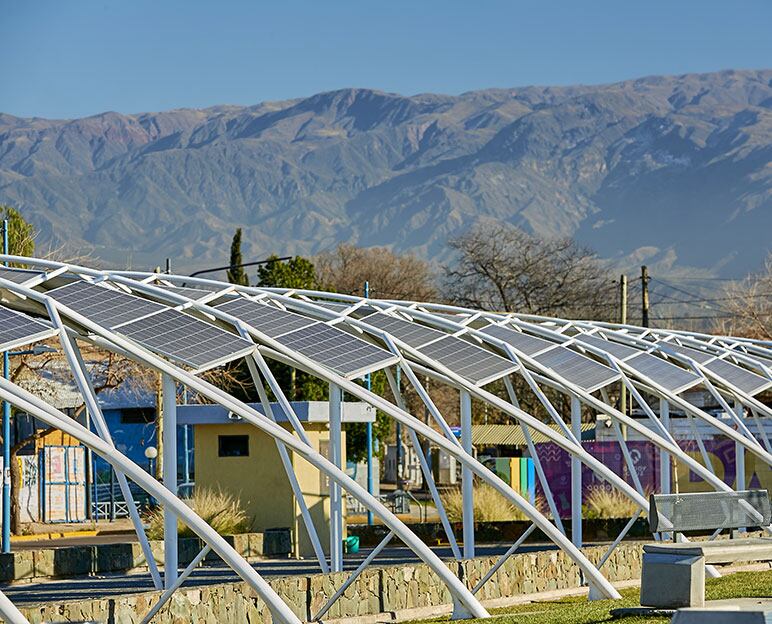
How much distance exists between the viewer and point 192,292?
2294cm

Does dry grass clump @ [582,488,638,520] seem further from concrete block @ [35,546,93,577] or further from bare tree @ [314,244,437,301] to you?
bare tree @ [314,244,437,301]

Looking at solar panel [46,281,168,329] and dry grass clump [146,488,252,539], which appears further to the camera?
dry grass clump [146,488,252,539]

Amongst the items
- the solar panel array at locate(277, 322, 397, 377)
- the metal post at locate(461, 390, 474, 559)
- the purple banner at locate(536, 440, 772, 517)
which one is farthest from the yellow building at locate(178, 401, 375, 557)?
the purple banner at locate(536, 440, 772, 517)

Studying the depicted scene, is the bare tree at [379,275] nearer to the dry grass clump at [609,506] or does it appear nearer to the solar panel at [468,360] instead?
the dry grass clump at [609,506]

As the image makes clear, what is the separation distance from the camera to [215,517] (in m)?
29.7

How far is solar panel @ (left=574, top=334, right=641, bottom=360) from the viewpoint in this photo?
1081 inches

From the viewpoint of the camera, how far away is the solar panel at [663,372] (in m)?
26.6

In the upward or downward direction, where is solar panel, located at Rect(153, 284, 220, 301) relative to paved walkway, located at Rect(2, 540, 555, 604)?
upward

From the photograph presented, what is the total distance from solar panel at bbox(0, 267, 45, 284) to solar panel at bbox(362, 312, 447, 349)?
→ 5.95 m

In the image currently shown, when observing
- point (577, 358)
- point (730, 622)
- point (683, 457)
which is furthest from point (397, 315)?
point (730, 622)

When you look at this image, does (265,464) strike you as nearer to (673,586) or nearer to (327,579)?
(327,579)

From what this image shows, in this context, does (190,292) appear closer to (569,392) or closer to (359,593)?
(359,593)

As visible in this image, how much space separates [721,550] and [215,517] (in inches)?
561

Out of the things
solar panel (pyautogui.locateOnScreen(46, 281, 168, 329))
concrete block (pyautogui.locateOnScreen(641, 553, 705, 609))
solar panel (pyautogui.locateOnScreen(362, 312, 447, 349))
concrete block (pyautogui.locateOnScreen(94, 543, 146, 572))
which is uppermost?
solar panel (pyautogui.locateOnScreen(46, 281, 168, 329))
